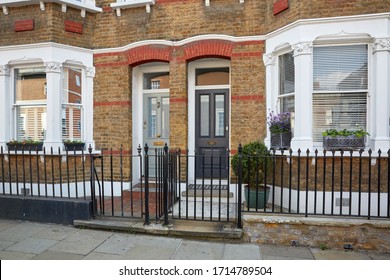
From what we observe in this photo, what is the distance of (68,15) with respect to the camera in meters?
6.78

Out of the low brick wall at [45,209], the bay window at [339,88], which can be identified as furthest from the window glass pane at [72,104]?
the bay window at [339,88]

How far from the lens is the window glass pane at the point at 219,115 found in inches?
274

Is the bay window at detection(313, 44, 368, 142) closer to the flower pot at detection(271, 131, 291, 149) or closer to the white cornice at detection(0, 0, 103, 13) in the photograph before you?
the flower pot at detection(271, 131, 291, 149)

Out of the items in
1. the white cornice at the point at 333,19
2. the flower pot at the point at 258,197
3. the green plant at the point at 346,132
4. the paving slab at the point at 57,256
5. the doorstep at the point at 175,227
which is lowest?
the paving slab at the point at 57,256

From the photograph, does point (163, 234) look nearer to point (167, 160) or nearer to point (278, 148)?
point (167, 160)

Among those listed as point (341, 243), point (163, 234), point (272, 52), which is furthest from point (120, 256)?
point (272, 52)

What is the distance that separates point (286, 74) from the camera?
600 cm

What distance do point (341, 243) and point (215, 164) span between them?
10.8 ft

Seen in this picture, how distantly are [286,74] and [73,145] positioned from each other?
5153 mm

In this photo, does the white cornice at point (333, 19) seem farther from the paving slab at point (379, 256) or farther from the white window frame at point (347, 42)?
the paving slab at point (379, 256)

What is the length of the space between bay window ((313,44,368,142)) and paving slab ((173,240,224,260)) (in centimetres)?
292

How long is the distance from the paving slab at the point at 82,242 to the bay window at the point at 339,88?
431 centimetres

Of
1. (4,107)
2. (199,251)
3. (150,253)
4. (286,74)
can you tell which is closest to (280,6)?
(286,74)
